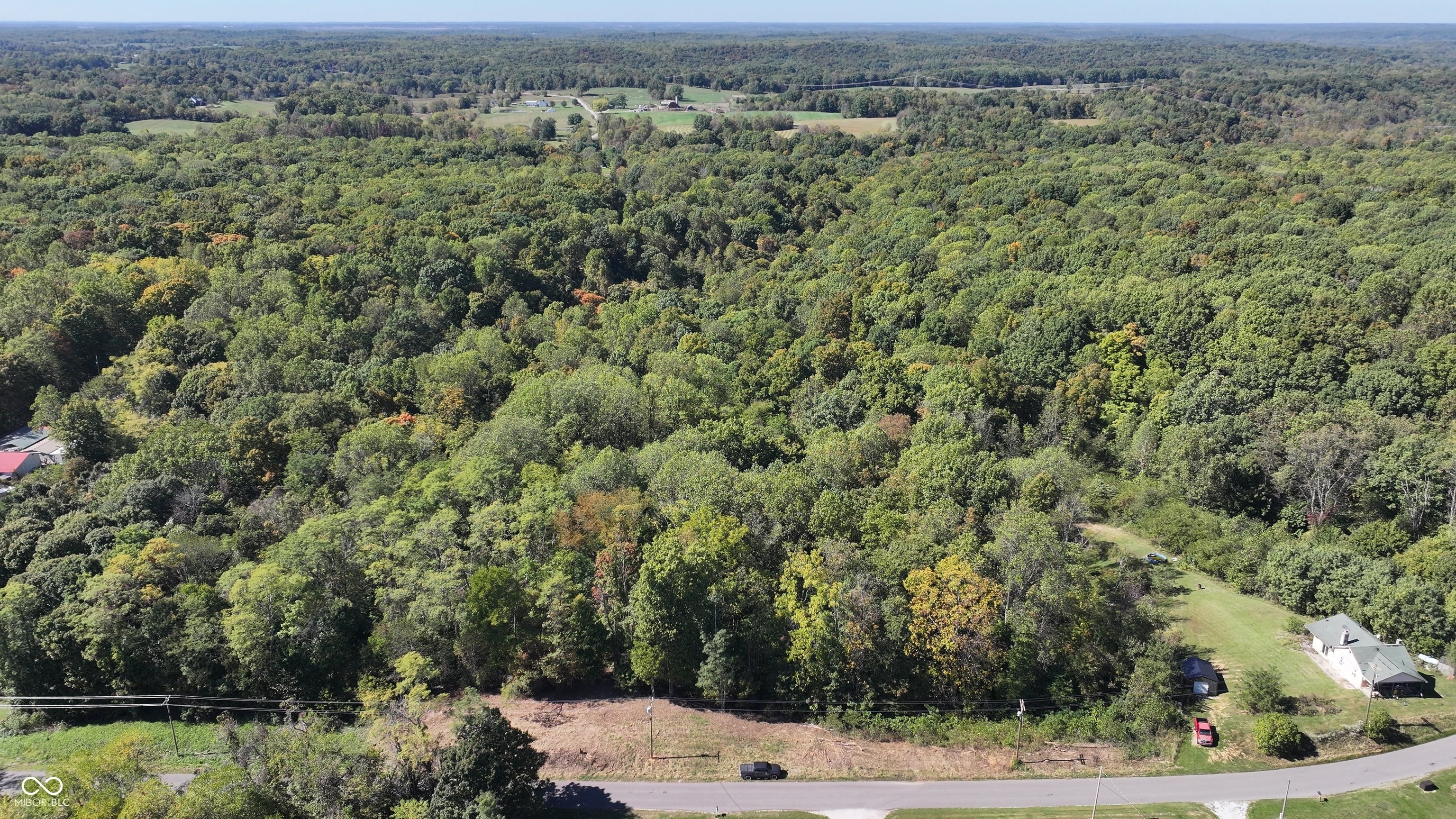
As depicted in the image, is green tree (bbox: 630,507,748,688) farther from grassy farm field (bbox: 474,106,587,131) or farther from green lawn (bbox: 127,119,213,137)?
grassy farm field (bbox: 474,106,587,131)

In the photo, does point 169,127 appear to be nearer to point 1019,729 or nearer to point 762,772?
point 762,772

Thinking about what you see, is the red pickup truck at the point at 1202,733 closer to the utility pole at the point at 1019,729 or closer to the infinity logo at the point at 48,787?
the utility pole at the point at 1019,729

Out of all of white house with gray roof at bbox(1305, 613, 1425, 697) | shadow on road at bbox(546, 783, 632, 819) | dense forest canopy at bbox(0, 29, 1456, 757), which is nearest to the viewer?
shadow on road at bbox(546, 783, 632, 819)

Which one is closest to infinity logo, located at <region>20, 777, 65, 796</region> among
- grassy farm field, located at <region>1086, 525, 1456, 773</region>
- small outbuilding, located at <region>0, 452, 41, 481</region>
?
small outbuilding, located at <region>0, 452, 41, 481</region>

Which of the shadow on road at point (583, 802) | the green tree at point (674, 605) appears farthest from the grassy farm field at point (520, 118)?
the shadow on road at point (583, 802)

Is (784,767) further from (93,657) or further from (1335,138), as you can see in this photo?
(1335,138)
